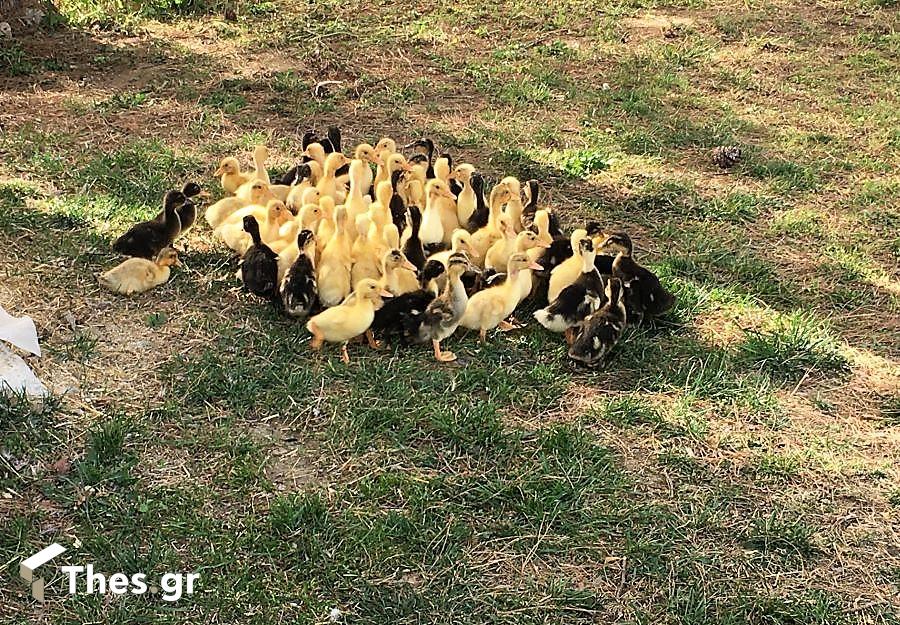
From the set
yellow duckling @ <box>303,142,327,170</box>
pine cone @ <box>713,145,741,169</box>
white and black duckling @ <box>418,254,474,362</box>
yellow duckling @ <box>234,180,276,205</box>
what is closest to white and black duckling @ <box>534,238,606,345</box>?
white and black duckling @ <box>418,254,474,362</box>

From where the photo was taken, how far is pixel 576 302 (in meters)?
4.73

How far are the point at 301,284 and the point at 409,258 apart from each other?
0.63 meters

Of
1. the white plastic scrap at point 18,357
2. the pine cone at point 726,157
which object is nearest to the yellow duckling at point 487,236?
the white plastic scrap at point 18,357

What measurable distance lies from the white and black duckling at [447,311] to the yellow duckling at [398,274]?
18 centimetres

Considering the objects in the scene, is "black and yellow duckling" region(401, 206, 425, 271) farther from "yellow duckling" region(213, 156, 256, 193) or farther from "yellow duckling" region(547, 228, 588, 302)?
"yellow duckling" region(213, 156, 256, 193)

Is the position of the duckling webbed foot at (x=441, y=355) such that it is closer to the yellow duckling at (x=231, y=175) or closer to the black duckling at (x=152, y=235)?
the black duckling at (x=152, y=235)

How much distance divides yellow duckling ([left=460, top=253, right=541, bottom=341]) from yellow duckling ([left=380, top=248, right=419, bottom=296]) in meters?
0.30

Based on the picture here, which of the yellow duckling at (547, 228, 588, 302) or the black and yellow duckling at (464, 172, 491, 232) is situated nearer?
the yellow duckling at (547, 228, 588, 302)

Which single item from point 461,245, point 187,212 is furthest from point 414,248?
point 187,212

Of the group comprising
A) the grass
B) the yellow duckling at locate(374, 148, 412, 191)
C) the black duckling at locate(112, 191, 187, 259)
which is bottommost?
the grass

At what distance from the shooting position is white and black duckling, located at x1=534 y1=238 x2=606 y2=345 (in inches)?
187

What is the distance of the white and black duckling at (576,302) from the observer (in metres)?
4.74

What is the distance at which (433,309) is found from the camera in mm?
4605

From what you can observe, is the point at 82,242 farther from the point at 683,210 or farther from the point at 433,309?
the point at 683,210
